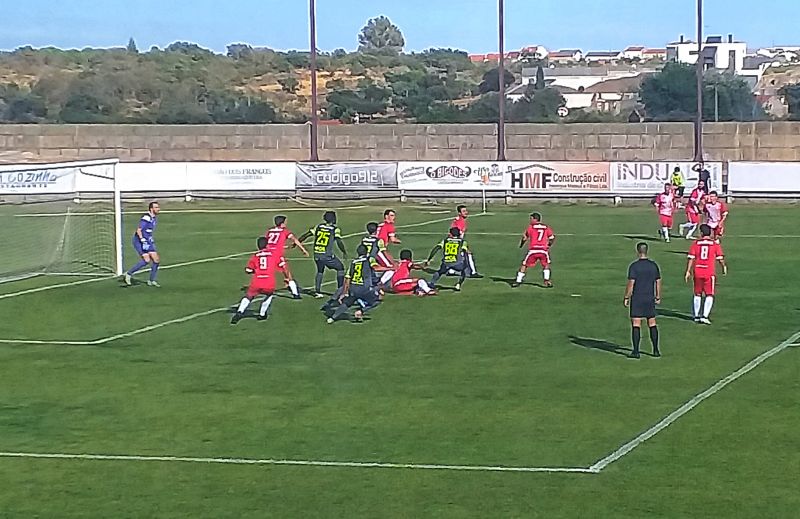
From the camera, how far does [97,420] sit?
644 inches

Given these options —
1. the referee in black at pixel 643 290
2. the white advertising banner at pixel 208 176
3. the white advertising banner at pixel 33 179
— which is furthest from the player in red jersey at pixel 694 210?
the white advertising banner at pixel 208 176

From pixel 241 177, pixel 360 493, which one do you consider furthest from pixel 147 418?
pixel 241 177

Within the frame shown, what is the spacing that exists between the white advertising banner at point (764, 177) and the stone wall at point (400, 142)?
314 inches

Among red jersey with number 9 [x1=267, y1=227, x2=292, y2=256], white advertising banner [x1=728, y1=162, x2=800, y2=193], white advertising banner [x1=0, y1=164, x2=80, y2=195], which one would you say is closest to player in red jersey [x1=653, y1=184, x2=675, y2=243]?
white advertising banner [x1=728, y1=162, x2=800, y2=193]

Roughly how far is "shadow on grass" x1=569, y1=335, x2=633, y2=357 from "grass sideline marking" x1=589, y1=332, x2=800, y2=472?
73.8 inches

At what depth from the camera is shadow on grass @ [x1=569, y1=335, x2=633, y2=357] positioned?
67.9ft

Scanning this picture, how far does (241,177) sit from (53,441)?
39492 mm

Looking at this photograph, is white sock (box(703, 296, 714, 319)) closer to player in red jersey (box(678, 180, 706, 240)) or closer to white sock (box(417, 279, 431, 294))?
white sock (box(417, 279, 431, 294))

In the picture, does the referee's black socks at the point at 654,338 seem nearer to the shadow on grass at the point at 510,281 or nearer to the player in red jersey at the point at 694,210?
the shadow on grass at the point at 510,281

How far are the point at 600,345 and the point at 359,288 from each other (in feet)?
14.0

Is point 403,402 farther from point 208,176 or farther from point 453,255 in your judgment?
point 208,176

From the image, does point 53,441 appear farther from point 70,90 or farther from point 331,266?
point 70,90

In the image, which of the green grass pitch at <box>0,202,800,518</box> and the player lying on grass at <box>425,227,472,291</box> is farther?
the player lying on grass at <box>425,227,472,291</box>

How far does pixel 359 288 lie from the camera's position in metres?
23.4
